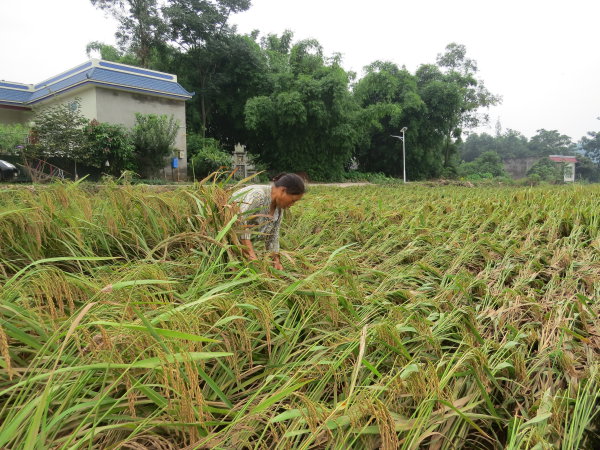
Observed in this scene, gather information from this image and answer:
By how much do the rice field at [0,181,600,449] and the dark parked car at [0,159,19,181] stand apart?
28.5 feet

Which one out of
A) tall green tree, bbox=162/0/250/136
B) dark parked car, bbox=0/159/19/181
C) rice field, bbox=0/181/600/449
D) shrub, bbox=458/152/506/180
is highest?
tall green tree, bbox=162/0/250/136

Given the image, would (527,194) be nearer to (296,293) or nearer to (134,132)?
(296,293)

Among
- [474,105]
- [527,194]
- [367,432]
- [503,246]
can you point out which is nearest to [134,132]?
[527,194]

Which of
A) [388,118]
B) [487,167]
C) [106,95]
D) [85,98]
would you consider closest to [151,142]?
[106,95]

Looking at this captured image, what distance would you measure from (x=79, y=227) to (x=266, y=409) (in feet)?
4.22

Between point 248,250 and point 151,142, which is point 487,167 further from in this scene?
point 248,250

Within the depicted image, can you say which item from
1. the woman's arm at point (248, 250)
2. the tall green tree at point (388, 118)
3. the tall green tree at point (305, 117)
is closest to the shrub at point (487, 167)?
the tall green tree at point (388, 118)

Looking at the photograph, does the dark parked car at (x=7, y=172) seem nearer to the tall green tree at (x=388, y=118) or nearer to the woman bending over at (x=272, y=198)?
the woman bending over at (x=272, y=198)

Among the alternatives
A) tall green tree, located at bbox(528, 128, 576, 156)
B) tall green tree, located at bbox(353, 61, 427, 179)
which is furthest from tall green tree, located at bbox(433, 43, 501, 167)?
tall green tree, located at bbox(528, 128, 576, 156)

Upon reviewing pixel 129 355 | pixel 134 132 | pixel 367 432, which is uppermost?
pixel 134 132

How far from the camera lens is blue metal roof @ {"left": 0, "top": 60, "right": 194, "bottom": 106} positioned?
13016 mm

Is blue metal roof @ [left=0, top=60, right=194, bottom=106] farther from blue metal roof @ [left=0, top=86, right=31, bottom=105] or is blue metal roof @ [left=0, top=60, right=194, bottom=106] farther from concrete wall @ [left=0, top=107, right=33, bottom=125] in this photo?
concrete wall @ [left=0, top=107, right=33, bottom=125]

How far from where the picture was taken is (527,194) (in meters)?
4.59

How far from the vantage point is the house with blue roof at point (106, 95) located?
42.7ft
